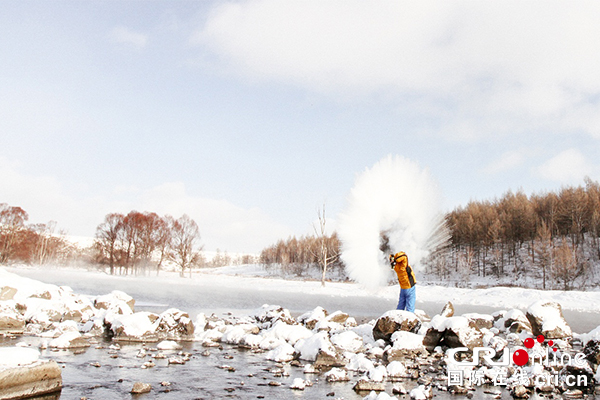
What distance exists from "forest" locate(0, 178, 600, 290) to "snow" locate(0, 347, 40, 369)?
47.4 metres

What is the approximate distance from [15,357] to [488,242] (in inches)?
3137

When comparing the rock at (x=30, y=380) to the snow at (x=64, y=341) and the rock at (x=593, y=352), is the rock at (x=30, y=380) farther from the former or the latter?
the rock at (x=593, y=352)

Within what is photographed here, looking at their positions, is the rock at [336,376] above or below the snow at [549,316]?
below

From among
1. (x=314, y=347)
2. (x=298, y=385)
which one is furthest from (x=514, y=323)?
(x=298, y=385)

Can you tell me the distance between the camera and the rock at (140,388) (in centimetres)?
786

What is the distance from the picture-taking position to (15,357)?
7.80m

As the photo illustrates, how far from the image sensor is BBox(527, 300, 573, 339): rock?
16.6 meters

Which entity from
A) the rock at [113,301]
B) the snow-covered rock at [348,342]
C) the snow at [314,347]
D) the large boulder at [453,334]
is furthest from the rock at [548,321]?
the rock at [113,301]

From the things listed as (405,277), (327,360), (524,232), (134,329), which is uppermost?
(524,232)

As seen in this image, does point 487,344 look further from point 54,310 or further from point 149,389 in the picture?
point 54,310

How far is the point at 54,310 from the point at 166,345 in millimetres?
8985

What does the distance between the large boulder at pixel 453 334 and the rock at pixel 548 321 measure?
235 inches

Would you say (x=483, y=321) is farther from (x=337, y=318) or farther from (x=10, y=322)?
(x=10, y=322)

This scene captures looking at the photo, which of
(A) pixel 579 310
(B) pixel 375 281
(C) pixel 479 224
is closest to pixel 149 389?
(A) pixel 579 310
